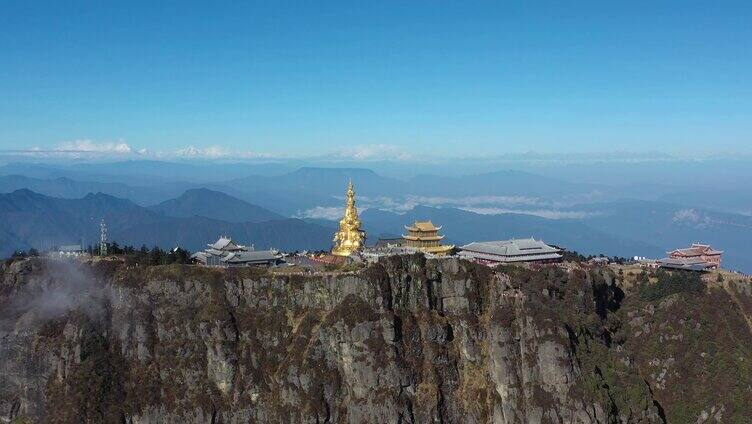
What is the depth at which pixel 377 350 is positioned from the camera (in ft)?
225

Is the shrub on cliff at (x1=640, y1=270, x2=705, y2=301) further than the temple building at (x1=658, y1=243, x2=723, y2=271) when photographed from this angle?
No

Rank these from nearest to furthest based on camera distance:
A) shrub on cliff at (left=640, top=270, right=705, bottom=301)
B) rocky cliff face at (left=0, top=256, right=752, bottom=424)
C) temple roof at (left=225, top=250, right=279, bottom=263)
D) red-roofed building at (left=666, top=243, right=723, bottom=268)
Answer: rocky cliff face at (left=0, top=256, right=752, bottom=424)
shrub on cliff at (left=640, top=270, right=705, bottom=301)
temple roof at (left=225, top=250, right=279, bottom=263)
red-roofed building at (left=666, top=243, right=723, bottom=268)

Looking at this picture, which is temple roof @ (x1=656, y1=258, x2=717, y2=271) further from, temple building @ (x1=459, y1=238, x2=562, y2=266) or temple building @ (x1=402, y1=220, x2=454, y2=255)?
temple building @ (x1=402, y1=220, x2=454, y2=255)

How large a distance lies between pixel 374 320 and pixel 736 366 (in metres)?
35.8

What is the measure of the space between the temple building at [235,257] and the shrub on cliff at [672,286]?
43.1 meters

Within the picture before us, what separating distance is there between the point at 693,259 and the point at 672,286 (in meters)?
14.3

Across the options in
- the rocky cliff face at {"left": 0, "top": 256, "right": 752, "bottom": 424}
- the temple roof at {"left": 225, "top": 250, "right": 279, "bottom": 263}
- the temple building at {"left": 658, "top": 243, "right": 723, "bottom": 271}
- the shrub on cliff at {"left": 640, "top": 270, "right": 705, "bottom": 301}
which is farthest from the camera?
the temple building at {"left": 658, "top": 243, "right": 723, "bottom": 271}

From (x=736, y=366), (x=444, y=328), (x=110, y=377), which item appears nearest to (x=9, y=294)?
(x=110, y=377)

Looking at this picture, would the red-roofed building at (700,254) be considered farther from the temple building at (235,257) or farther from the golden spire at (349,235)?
the temple building at (235,257)

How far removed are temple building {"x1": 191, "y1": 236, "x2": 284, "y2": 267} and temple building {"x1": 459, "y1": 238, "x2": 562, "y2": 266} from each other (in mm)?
24268

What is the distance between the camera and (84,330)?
7362 centimetres

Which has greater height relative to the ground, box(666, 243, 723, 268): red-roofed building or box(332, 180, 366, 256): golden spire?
box(332, 180, 366, 256): golden spire

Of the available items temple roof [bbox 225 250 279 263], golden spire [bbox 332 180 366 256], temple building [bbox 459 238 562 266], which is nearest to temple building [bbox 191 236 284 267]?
temple roof [bbox 225 250 279 263]

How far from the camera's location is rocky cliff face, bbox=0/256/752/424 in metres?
67.4
